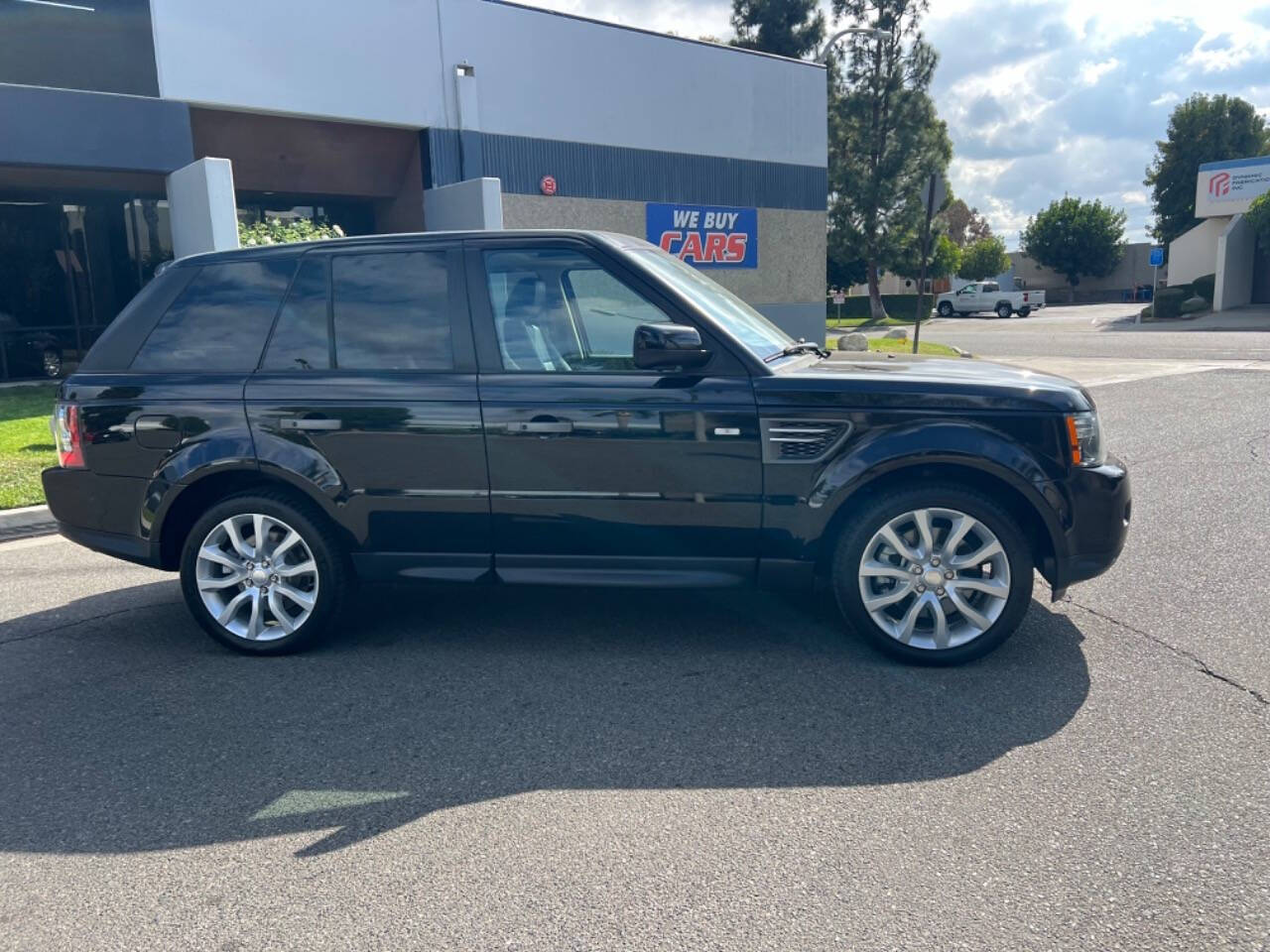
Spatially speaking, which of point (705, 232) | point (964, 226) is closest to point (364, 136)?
point (705, 232)

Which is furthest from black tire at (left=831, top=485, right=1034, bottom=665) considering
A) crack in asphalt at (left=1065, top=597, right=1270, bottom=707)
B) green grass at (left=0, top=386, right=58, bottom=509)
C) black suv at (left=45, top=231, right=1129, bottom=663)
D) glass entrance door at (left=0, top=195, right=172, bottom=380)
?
glass entrance door at (left=0, top=195, right=172, bottom=380)

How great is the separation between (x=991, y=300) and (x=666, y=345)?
172 feet

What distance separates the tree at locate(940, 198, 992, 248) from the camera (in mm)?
88500

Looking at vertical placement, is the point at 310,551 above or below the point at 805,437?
below

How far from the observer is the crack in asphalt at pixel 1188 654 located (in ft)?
13.1

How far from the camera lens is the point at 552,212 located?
18.9 meters

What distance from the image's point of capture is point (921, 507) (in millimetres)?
4258

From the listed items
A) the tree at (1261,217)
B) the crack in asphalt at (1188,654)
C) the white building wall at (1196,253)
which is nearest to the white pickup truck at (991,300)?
the white building wall at (1196,253)

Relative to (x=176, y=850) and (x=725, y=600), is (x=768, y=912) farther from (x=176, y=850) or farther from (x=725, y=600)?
(x=725, y=600)

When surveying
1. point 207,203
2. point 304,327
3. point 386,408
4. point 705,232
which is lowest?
point 386,408

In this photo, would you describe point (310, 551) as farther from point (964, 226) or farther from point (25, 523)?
point (964, 226)

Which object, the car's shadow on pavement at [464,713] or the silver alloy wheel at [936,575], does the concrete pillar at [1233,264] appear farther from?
the silver alloy wheel at [936,575]

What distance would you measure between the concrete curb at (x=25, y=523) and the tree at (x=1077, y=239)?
236 ft

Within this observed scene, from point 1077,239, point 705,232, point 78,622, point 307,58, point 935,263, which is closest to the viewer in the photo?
point 78,622
